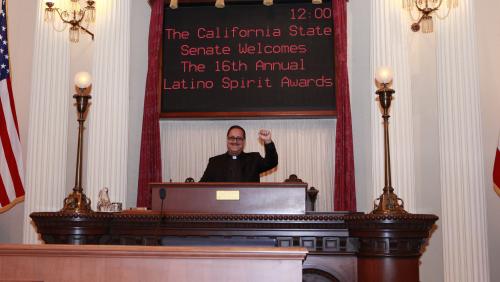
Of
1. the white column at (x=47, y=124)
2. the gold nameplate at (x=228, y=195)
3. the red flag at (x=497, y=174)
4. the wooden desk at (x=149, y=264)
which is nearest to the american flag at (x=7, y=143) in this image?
the white column at (x=47, y=124)

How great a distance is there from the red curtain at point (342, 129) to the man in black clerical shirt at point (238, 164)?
1.34 m

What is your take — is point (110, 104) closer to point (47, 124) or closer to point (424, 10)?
point (47, 124)

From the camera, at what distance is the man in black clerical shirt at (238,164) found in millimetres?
6465

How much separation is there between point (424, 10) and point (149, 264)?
17.2 ft

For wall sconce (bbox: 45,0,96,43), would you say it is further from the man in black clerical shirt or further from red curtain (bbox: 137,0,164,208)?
the man in black clerical shirt

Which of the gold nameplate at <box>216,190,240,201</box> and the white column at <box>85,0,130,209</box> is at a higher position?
the white column at <box>85,0,130,209</box>

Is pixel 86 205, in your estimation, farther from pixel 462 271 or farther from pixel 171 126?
pixel 462 271

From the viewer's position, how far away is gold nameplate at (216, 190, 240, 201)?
484 centimetres

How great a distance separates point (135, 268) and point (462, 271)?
4783 mm

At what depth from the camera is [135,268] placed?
2.57 metres

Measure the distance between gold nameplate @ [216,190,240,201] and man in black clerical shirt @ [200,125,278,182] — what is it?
152 cm

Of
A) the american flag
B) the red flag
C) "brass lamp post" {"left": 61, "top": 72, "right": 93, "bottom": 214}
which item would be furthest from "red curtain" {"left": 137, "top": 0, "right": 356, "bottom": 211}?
"brass lamp post" {"left": 61, "top": 72, "right": 93, "bottom": 214}

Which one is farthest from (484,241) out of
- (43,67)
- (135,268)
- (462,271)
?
(43,67)

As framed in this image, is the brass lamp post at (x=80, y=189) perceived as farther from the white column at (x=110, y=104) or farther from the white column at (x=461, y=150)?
the white column at (x=461, y=150)
